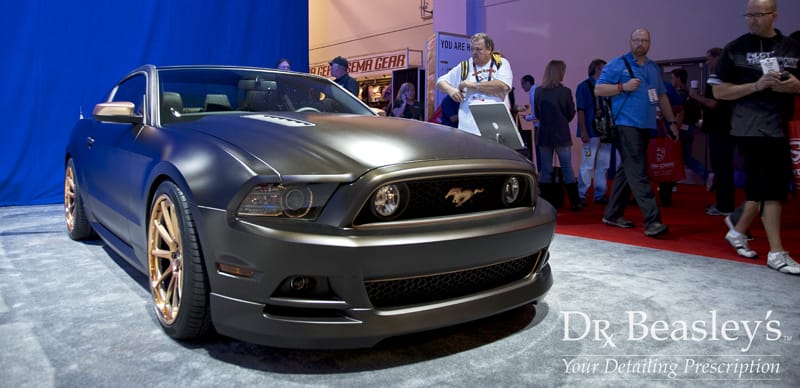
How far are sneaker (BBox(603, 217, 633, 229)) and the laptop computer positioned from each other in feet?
5.47

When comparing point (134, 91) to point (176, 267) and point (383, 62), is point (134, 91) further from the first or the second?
point (383, 62)

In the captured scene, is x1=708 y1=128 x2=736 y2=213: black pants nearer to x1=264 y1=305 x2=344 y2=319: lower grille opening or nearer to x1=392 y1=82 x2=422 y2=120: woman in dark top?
x1=392 y1=82 x2=422 y2=120: woman in dark top

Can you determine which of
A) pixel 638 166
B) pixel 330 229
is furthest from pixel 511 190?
pixel 638 166

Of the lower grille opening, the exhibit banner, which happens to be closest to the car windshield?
the lower grille opening

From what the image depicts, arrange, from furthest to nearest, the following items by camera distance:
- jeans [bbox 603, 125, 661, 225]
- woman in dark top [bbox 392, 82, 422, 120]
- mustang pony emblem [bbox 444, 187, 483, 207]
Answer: woman in dark top [bbox 392, 82, 422, 120] → jeans [bbox 603, 125, 661, 225] → mustang pony emblem [bbox 444, 187, 483, 207]

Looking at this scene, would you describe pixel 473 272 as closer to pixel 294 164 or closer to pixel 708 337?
pixel 294 164

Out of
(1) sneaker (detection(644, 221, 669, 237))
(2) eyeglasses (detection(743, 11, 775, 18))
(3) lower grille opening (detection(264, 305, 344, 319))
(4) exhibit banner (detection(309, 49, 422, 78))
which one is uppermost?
(4) exhibit banner (detection(309, 49, 422, 78))

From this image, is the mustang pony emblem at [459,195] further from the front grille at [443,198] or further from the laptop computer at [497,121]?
the laptop computer at [497,121]

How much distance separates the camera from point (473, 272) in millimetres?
2184

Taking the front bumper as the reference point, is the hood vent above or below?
above

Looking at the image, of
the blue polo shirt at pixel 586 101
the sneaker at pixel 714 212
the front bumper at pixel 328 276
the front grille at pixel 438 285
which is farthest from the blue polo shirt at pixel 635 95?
the front bumper at pixel 328 276

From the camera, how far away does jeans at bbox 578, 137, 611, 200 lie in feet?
23.1

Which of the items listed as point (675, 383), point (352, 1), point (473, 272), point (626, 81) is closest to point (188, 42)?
point (626, 81)

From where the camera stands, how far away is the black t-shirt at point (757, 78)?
141 inches
